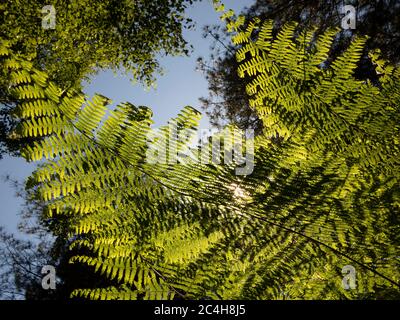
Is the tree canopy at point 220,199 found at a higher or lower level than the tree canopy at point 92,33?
lower

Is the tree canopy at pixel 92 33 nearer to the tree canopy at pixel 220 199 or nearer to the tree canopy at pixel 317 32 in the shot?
the tree canopy at pixel 317 32

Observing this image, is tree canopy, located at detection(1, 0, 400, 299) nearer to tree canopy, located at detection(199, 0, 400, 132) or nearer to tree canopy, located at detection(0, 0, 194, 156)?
tree canopy, located at detection(199, 0, 400, 132)

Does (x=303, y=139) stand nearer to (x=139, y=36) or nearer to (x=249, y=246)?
(x=249, y=246)

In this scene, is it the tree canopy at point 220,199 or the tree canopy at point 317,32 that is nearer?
the tree canopy at point 220,199

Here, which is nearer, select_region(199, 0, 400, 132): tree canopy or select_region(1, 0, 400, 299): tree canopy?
select_region(1, 0, 400, 299): tree canopy

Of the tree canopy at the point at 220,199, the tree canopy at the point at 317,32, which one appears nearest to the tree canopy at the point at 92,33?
the tree canopy at the point at 317,32

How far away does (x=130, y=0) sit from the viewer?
27.3ft

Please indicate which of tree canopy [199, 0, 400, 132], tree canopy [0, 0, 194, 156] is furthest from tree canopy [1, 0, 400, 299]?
tree canopy [0, 0, 194, 156]

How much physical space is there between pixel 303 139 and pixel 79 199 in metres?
1.05

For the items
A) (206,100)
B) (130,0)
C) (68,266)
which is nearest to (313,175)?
(206,100)

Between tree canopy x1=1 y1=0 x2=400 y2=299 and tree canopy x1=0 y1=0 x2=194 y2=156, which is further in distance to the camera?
tree canopy x1=0 y1=0 x2=194 y2=156

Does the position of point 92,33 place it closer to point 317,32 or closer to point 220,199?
point 317,32

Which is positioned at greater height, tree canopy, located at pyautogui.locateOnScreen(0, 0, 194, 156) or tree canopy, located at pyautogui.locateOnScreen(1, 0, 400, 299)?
tree canopy, located at pyautogui.locateOnScreen(0, 0, 194, 156)

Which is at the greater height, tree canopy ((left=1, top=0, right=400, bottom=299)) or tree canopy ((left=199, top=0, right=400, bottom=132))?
tree canopy ((left=199, top=0, right=400, bottom=132))
